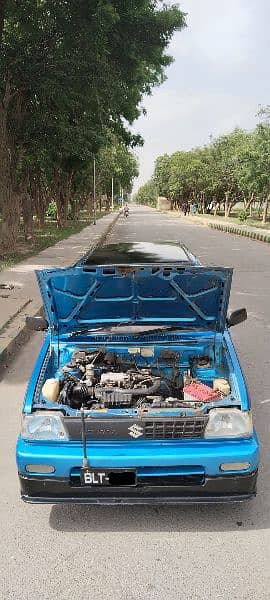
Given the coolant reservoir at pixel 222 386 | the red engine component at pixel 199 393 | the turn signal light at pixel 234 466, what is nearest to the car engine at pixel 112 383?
the red engine component at pixel 199 393

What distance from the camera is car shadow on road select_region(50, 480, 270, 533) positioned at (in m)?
3.32

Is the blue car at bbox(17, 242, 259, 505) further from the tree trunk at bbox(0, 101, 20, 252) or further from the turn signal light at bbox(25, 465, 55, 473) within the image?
the tree trunk at bbox(0, 101, 20, 252)

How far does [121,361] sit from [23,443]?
119cm

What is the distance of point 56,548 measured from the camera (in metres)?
3.13

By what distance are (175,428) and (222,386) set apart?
679mm

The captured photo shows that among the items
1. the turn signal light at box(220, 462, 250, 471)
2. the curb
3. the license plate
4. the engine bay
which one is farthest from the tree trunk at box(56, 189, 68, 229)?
the turn signal light at box(220, 462, 250, 471)

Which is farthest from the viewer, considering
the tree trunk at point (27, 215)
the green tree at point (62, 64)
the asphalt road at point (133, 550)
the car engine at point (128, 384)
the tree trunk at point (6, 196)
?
the tree trunk at point (27, 215)

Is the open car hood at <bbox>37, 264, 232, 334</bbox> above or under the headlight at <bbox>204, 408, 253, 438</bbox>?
above

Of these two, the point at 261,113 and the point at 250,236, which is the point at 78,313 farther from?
the point at 261,113

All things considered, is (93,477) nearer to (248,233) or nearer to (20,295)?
(20,295)

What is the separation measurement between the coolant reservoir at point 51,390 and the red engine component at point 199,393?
0.86m

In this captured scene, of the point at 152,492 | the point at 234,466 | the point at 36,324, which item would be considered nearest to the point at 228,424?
the point at 234,466

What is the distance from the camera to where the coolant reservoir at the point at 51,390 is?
12.0ft

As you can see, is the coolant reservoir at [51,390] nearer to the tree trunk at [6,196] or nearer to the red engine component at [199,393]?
the red engine component at [199,393]
